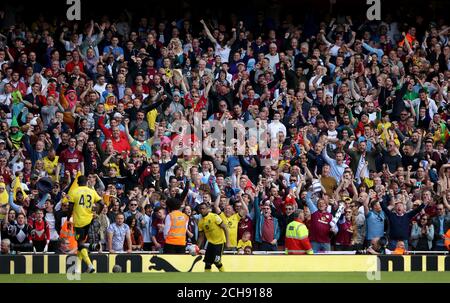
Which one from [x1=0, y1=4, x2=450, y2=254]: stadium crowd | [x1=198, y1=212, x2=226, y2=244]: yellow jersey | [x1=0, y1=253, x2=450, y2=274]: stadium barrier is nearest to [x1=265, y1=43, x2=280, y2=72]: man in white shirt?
[x1=0, y1=4, x2=450, y2=254]: stadium crowd

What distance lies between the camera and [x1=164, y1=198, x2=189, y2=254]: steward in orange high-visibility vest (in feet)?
65.4

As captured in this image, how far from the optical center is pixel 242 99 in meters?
24.9

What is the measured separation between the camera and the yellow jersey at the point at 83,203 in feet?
64.8

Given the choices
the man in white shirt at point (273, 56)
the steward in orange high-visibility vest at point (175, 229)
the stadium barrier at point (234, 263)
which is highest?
the man in white shirt at point (273, 56)

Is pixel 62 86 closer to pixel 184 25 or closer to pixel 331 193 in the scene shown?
pixel 184 25

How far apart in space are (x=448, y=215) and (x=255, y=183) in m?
3.78

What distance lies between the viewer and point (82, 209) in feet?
65.2

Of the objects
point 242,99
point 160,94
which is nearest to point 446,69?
point 242,99

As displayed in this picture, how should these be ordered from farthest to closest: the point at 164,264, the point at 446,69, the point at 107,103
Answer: the point at 446,69, the point at 107,103, the point at 164,264

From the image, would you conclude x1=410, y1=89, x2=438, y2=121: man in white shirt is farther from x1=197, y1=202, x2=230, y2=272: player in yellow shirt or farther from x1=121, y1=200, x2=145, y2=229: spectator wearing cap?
x1=197, y1=202, x2=230, y2=272: player in yellow shirt

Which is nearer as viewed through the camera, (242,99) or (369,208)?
(369,208)

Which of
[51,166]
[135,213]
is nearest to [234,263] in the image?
[135,213]

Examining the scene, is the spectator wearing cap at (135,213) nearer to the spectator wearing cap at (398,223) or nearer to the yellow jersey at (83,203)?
the yellow jersey at (83,203)

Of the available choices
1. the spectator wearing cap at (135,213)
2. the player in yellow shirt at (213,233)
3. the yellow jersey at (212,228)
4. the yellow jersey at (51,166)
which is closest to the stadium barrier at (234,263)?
the player in yellow shirt at (213,233)
